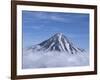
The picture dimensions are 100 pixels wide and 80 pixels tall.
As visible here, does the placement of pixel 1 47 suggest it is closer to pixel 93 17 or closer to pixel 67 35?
pixel 67 35

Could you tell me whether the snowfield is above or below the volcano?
below


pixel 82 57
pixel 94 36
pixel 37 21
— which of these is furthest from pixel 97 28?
pixel 37 21

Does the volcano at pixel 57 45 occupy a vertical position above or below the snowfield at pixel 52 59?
above

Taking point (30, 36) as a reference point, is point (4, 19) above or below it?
above

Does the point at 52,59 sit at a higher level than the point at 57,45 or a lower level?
lower

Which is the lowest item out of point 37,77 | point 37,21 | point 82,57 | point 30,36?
point 37,77
